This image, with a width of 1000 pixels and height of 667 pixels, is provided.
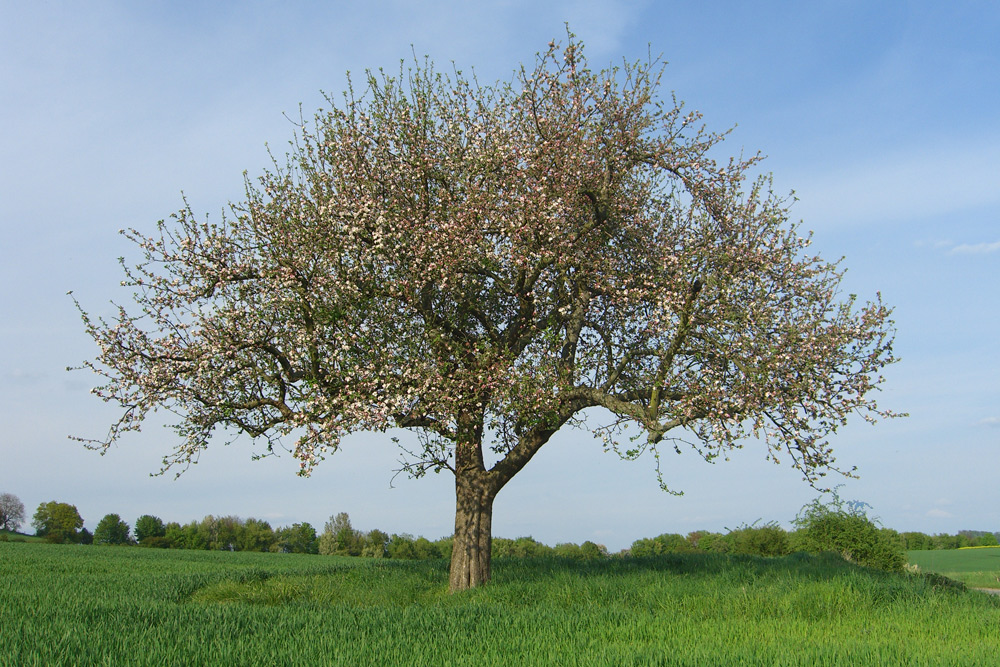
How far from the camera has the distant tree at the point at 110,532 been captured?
7762cm

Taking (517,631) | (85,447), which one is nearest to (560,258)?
(517,631)

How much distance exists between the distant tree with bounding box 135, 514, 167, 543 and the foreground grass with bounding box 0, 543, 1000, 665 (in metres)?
66.2

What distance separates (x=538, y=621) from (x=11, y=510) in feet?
410

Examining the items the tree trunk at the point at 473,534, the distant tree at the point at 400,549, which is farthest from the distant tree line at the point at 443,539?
the tree trunk at the point at 473,534

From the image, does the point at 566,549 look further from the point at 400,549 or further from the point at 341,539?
the point at 341,539

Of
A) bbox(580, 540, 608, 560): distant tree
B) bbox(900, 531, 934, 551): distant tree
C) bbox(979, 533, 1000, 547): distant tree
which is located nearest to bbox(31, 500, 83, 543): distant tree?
bbox(580, 540, 608, 560): distant tree

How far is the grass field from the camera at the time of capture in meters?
35.2

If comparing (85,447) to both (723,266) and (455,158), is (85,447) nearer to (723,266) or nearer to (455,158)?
(455,158)

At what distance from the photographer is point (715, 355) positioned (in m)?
16.1

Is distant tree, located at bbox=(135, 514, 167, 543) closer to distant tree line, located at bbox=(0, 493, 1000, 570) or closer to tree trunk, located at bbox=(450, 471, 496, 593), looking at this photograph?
distant tree line, located at bbox=(0, 493, 1000, 570)

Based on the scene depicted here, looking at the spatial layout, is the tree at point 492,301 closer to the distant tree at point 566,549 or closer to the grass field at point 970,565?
the grass field at point 970,565

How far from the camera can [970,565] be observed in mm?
46094

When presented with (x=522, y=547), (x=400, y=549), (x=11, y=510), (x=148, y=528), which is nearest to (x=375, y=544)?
(x=400, y=549)

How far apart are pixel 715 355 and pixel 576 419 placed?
12.5 feet
